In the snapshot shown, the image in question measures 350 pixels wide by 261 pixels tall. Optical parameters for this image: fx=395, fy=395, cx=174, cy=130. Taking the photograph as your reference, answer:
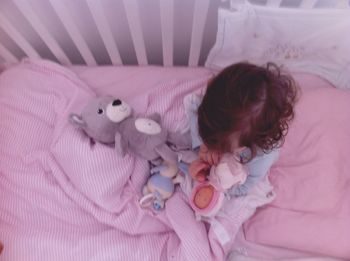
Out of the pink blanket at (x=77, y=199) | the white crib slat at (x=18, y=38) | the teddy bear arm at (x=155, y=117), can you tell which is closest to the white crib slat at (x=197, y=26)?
the pink blanket at (x=77, y=199)

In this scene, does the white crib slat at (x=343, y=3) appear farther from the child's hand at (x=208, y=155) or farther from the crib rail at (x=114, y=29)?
the child's hand at (x=208, y=155)

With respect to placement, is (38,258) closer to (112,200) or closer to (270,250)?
(112,200)

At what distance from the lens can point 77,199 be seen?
1.05 meters

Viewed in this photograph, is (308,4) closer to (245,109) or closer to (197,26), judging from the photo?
(197,26)

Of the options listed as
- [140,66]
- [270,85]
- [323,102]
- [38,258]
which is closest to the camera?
[270,85]

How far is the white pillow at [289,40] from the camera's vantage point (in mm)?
979

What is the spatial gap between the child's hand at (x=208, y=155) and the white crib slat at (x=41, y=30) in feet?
1.76

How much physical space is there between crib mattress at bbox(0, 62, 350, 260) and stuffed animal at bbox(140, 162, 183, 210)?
3 cm

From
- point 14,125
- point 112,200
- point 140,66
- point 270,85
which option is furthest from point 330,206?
point 14,125

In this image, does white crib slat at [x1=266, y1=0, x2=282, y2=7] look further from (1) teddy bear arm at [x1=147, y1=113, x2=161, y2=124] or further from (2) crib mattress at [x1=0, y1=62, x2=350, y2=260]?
(1) teddy bear arm at [x1=147, y1=113, x2=161, y2=124]

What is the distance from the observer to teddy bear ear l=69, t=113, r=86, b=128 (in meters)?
1.02

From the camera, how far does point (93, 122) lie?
1.00m

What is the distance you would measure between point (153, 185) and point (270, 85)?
1.45 ft

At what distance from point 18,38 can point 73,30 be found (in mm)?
173
